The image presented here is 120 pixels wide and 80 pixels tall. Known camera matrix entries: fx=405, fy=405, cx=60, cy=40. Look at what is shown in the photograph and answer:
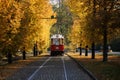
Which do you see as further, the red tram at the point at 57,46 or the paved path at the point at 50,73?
the red tram at the point at 57,46

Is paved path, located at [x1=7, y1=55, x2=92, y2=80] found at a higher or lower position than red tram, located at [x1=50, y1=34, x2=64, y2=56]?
lower

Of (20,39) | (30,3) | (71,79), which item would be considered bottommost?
(71,79)

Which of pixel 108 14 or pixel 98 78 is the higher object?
pixel 108 14

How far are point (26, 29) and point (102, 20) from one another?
9.27 meters

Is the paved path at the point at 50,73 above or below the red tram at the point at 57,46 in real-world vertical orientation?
below

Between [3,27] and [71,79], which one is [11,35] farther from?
[71,79]

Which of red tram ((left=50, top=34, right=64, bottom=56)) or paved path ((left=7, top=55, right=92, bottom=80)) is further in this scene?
red tram ((left=50, top=34, right=64, bottom=56))

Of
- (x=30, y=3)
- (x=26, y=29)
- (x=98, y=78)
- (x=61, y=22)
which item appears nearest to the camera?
(x=98, y=78)

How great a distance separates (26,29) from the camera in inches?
1622

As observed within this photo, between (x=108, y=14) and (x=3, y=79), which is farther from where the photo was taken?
(x=108, y=14)

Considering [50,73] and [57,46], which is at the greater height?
[57,46]

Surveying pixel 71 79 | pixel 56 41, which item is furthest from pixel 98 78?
pixel 56 41

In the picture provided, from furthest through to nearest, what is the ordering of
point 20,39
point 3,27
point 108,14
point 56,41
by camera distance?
point 56,41, point 20,39, point 108,14, point 3,27

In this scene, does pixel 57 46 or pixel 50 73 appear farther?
pixel 57 46
